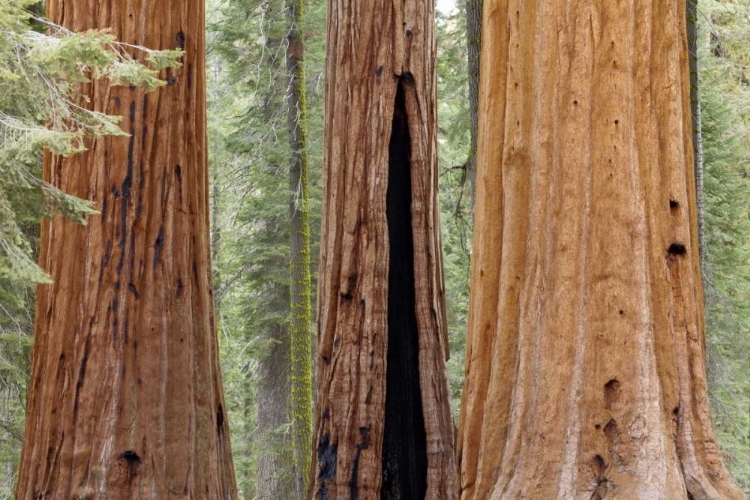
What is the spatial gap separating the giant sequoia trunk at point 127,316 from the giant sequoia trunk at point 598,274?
219 centimetres

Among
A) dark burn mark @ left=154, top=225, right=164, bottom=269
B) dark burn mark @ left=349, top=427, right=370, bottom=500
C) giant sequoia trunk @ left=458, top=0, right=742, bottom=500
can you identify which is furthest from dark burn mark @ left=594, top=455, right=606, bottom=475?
dark burn mark @ left=154, top=225, right=164, bottom=269

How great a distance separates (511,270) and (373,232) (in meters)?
2.09

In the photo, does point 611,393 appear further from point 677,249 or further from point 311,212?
point 311,212

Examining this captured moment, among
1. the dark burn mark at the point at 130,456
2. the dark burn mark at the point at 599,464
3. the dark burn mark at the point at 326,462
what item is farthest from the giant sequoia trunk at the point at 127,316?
the dark burn mark at the point at 599,464

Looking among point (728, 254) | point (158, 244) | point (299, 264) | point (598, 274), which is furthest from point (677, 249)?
point (728, 254)

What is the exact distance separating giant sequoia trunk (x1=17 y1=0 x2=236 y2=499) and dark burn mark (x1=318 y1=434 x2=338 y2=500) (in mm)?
715

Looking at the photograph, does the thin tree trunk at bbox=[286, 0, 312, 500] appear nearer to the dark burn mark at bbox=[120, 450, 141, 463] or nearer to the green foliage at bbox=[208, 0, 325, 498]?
the green foliage at bbox=[208, 0, 325, 498]

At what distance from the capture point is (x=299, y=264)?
1384 centimetres

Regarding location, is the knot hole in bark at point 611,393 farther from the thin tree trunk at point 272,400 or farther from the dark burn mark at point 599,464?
the thin tree trunk at point 272,400

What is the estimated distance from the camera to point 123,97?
18.3ft

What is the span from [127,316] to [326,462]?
1709 millimetres

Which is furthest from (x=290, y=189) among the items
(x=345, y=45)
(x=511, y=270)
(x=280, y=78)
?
(x=511, y=270)

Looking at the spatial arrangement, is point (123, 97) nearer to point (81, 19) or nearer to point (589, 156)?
point (81, 19)

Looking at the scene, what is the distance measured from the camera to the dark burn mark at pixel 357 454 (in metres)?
5.90
